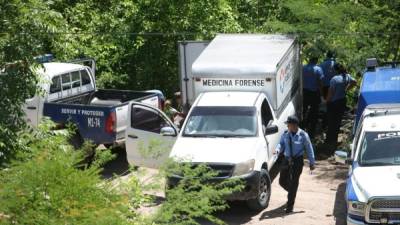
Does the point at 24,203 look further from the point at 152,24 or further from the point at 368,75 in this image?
the point at 152,24

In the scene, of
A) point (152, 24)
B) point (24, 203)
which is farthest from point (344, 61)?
point (24, 203)

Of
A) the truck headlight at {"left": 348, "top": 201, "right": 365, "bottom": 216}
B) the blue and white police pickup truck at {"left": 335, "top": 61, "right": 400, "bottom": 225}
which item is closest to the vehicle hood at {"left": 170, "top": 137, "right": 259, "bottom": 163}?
the blue and white police pickup truck at {"left": 335, "top": 61, "right": 400, "bottom": 225}

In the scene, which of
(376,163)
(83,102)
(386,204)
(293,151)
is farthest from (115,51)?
(386,204)

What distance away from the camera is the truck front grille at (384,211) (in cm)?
893

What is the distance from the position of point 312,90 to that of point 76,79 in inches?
213

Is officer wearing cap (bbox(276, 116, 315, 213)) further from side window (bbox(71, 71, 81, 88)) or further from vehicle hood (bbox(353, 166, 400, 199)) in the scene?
side window (bbox(71, 71, 81, 88))

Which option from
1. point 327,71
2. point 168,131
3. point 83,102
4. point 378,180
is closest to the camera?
point 378,180

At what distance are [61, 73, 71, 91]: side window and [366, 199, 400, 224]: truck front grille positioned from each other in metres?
8.46

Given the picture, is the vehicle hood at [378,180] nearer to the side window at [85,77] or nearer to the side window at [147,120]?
the side window at [147,120]

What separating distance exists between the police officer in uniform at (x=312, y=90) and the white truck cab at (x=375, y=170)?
16.4 ft

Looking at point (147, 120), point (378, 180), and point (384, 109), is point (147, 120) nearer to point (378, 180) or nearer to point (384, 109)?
point (384, 109)

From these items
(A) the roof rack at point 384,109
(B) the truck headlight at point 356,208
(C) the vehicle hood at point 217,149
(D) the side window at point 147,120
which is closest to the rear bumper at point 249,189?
(C) the vehicle hood at point 217,149

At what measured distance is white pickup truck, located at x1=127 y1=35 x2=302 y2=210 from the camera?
1141cm

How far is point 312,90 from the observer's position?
54.9 feet
